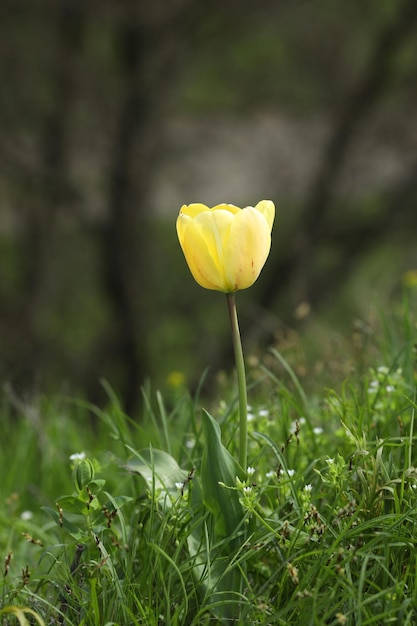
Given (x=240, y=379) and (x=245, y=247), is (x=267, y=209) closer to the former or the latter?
(x=245, y=247)

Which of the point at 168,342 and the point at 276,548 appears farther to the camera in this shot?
the point at 168,342

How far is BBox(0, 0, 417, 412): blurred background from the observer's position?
6793 mm

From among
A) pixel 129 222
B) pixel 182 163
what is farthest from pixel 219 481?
pixel 182 163

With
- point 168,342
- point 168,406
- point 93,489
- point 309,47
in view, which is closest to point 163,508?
point 93,489

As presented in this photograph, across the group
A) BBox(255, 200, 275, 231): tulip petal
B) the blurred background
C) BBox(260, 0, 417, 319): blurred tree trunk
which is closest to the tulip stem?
BBox(255, 200, 275, 231): tulip petal

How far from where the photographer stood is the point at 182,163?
736 centimetres

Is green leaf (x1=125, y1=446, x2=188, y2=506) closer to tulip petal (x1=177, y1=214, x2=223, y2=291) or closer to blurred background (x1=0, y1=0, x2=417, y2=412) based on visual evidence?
tulip petal (x1=177, y1=214, x2=223, y2=291)

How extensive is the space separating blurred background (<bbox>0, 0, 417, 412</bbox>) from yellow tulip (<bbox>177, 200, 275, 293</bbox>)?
16.5 feet

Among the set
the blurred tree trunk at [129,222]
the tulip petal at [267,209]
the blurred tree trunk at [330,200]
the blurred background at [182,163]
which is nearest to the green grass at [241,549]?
the tulip petal at [267,209]

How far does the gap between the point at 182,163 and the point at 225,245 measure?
6.05 metres

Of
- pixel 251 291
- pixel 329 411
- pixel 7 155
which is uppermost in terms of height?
pixel 7 155

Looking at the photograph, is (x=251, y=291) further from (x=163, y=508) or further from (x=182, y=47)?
(x=163, y=508)

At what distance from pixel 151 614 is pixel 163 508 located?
213mm

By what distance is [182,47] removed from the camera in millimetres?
6766
